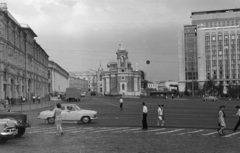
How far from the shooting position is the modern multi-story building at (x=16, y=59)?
2079 inches

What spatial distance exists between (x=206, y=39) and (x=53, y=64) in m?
63.1

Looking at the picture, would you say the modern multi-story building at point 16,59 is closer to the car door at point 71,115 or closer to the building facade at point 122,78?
the car door at point 71,115

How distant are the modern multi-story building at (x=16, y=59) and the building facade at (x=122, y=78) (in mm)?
79840

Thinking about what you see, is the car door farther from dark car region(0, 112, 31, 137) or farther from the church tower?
the church tower

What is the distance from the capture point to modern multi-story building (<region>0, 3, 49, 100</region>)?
173ft

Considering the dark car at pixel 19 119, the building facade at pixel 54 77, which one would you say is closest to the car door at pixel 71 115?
the dark car at pixel 19 119

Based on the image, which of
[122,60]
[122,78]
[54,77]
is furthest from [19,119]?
[122,60]

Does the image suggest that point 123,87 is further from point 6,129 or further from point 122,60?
point 6,129

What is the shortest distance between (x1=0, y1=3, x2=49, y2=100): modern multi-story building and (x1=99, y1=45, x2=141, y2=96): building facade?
79840 mm

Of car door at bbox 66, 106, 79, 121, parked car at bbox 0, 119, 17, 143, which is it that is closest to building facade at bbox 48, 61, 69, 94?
car door at bbox 66, 106, 79, 121

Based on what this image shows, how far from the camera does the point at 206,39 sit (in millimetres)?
122688

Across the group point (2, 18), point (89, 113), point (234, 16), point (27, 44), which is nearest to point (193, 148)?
point (89, 113)

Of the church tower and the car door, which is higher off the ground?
the church tower

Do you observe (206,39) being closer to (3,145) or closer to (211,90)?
(211,90)
